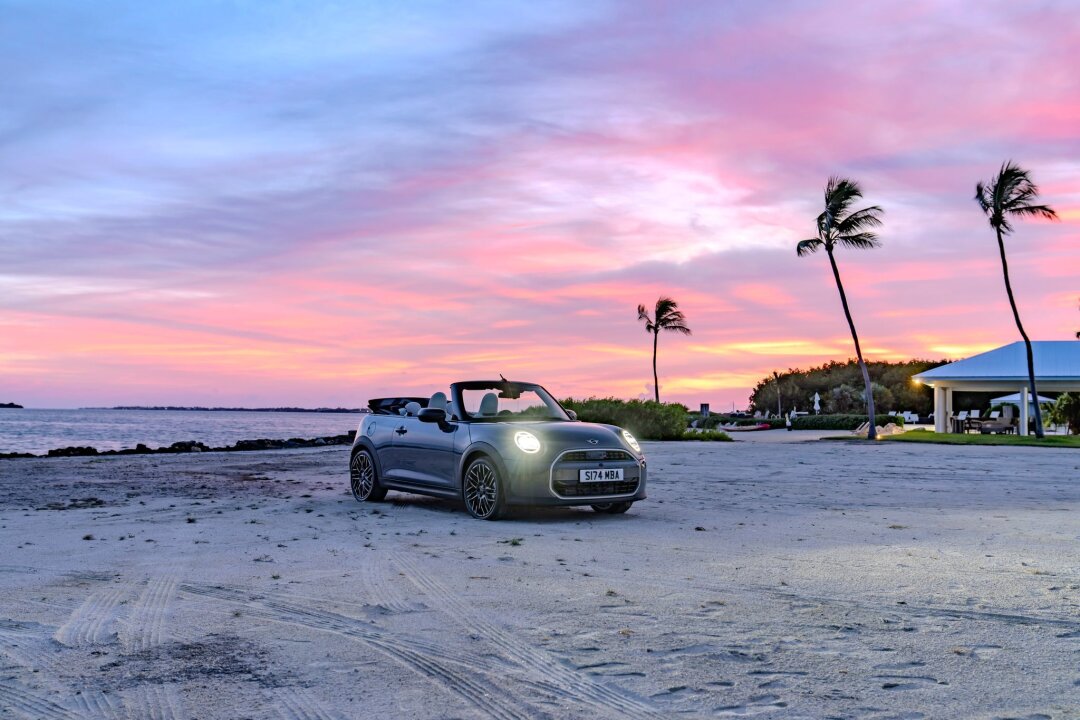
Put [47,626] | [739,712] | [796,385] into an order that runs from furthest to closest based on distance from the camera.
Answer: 1. [796,385]
2. [47,626]
3. [739,712]

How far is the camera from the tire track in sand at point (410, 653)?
4230 mm

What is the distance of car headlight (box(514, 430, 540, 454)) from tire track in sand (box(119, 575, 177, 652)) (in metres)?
4.38

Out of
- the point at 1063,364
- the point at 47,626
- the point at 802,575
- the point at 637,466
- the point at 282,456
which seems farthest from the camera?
the point at 1063,364

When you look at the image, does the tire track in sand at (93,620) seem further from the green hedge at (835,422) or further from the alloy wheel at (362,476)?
the green hedge at (835,422)

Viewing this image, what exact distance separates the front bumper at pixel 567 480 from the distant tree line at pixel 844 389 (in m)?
65.5

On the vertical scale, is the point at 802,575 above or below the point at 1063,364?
below

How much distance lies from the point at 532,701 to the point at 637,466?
718 cm

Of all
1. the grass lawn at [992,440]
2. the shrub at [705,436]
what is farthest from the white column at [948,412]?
the shrub at [705,436]

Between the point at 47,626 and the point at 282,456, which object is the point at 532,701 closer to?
the point at 47,626

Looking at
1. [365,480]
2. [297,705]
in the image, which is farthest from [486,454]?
[297,705]

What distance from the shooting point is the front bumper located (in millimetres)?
10688

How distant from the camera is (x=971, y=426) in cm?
4512

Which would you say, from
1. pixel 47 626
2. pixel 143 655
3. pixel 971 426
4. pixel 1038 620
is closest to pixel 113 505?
pixel 47 626

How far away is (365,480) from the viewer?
1330 cm
